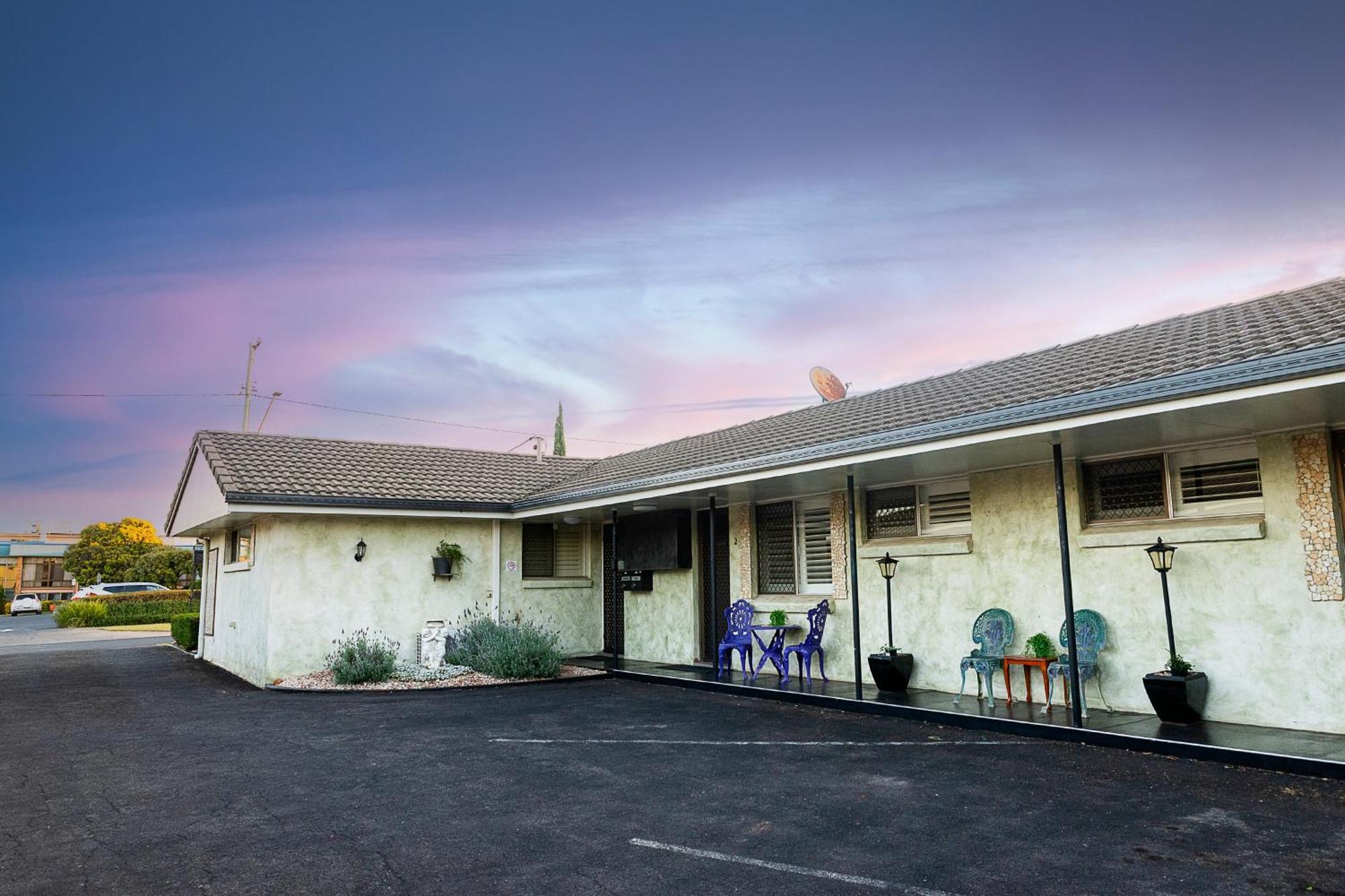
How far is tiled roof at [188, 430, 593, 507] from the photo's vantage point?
41.5 feet

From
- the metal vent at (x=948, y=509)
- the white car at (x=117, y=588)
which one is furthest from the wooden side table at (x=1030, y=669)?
the white car at (x=117, y=588)

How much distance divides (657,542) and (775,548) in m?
2.37

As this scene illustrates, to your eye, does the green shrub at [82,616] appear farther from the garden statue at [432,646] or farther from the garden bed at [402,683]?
the garden statue at [432,646]

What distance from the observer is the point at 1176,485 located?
26.8 feet

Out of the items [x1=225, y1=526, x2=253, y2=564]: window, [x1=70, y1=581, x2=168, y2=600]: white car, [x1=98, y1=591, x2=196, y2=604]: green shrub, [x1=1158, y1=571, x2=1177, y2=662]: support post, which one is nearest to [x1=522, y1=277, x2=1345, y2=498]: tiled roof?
[x1=1158, y1=571, x2=1177, y2=662]: support post

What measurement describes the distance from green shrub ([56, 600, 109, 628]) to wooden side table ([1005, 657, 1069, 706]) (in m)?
33.2

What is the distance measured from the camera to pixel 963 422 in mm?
7605

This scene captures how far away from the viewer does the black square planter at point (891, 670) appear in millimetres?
9688

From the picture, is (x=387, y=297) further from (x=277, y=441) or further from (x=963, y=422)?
(x=963, y=422)

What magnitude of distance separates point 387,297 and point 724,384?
969 cm

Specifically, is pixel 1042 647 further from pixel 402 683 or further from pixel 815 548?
pixel 402 683

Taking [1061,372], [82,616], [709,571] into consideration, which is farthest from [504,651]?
[82,616]

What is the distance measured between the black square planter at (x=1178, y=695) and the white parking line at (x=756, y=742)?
134 centimetres

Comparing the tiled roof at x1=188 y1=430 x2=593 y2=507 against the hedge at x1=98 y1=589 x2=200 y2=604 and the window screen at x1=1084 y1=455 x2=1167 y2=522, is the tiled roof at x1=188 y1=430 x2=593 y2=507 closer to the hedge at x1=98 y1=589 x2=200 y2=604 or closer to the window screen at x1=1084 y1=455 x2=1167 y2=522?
the window screen at x1=1084 y1=455 x2=1167 y2=522
